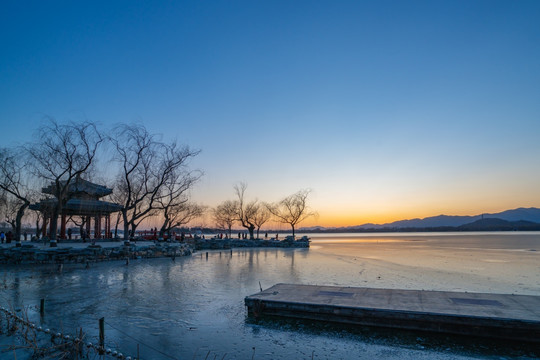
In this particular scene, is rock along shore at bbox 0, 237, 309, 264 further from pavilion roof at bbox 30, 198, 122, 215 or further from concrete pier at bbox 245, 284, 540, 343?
concrete pier at bbox 245, 284, 540, 343

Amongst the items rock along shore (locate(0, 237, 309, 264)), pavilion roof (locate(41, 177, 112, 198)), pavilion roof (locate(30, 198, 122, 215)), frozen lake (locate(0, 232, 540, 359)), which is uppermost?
pavilion roof (locate(41, 177, 112, 198))

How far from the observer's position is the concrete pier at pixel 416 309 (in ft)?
25.8

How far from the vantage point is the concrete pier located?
25.8 feet

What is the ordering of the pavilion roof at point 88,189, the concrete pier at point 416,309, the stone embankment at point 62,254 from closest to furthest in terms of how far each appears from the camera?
the concrete pier at point 416,309, the stone embankment at point 62,254, the pavilion roof at point 88,189

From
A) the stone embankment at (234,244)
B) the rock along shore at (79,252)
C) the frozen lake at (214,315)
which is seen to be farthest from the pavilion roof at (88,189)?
the stone embankment at (234,244)

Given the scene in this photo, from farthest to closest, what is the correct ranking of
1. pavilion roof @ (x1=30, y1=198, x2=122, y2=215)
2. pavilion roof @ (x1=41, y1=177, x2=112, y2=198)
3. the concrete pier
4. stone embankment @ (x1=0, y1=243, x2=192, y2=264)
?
pavilion roof @ (x1=30, y1=198, x2=122, y2=215), pavilion roof @ (x1=41, y1=177, x2=112, y2=198), stone embankment @ (x1=0, y1=243, x2=192, y2=264), the concrete pier

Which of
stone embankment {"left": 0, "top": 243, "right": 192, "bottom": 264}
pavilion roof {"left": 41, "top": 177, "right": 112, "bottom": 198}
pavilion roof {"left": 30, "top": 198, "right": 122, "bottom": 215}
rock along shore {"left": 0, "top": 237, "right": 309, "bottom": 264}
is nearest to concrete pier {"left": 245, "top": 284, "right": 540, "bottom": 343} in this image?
rock along shore {"left": 0, "top": 237, "right": 309, "bottom": 264}

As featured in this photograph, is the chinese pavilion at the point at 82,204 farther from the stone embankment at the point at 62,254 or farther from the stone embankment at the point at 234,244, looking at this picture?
the stone embankment at the point at 234,244

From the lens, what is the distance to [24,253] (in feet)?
71.7

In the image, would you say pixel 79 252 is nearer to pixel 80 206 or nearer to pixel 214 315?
pixel 80 206

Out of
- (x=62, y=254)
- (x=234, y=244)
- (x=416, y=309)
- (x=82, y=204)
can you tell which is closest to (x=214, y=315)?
(x=416, y=309)

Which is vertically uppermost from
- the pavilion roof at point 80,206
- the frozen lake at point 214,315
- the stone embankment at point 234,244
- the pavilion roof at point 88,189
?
the pavilion roof at point 88,189

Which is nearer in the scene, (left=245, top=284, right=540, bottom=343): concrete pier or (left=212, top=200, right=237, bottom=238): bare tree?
(left=245, top=284, right=540, bottom=343): concrete pier

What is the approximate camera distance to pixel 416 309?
28.6ft
